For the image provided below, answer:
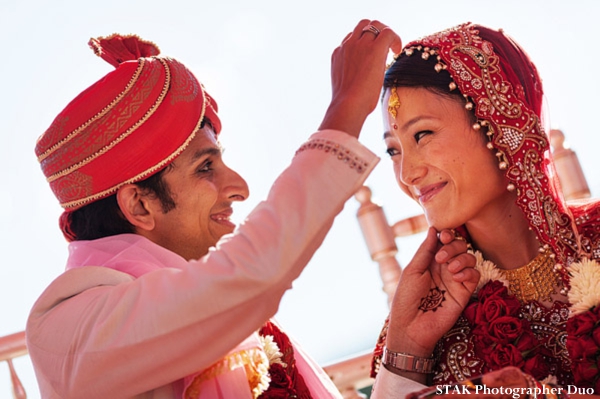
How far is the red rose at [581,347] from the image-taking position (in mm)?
2064

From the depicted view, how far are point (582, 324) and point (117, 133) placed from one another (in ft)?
4.36

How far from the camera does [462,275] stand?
233 centimetres

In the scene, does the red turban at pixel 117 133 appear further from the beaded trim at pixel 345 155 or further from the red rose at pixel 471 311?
the red rose at pixel 471 311

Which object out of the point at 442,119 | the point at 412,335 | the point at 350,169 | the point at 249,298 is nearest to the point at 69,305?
the point at 249,298

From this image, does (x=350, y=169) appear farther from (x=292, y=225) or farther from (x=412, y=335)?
(x=412, y=335)

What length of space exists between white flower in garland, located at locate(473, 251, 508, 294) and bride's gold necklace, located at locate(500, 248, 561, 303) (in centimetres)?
2

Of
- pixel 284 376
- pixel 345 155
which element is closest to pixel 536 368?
pixel 284 376

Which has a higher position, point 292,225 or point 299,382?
point 292,225

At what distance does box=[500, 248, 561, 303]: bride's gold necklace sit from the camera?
2287 millimetres

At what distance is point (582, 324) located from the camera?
2.09 metres

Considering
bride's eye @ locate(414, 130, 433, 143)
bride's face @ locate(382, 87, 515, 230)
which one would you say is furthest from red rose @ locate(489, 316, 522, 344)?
bride's eye @ locate(414, 130, 433, 143)

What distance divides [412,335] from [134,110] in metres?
1.01

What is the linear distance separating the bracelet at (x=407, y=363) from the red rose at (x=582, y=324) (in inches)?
16.0

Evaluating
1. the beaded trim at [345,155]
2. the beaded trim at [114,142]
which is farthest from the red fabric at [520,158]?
the beaded trim at [114,142]
